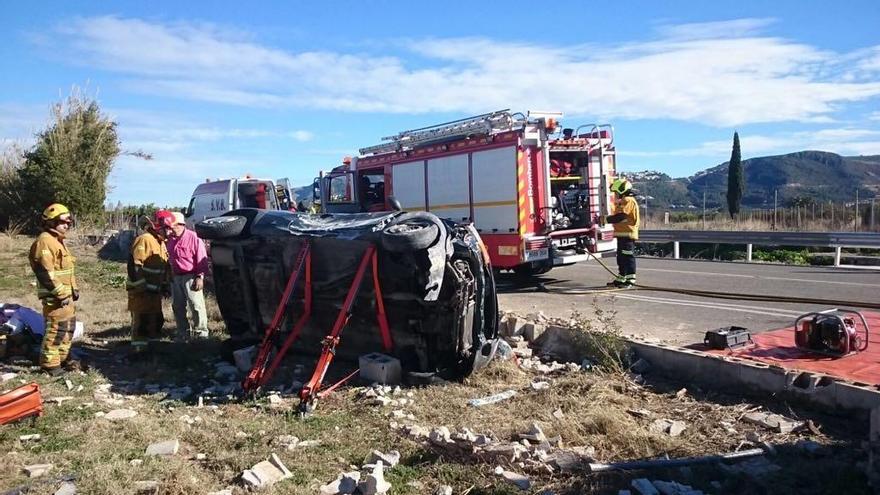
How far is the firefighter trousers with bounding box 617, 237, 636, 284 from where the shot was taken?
10.8 metres

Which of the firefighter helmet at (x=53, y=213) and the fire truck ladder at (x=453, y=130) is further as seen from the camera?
the fire truck ladder at (x=453, y=130)

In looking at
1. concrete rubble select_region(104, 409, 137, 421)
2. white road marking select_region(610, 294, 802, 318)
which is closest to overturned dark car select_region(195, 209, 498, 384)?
concrete rubble select_region(104, 409, 137, 421)

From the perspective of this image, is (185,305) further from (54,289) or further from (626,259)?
(626,259)

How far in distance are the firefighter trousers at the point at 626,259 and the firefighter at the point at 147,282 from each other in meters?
6.79

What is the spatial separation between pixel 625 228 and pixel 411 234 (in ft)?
→ 20.5

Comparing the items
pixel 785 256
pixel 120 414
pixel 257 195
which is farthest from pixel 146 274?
pixel 785 256

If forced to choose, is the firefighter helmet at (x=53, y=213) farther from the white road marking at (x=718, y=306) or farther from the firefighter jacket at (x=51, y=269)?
the white road marking at (x=718, y=306)

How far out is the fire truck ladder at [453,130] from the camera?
10953 millimetres

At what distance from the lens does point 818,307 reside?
28.4 feet

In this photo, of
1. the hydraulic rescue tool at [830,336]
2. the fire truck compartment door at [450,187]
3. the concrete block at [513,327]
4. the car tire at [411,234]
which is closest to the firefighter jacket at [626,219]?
the fire truck compartment door at [450,187]

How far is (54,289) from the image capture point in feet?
21.6

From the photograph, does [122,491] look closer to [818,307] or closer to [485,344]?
[485,344]

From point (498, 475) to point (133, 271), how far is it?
5.26 meters

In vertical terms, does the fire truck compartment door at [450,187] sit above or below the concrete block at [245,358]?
above
